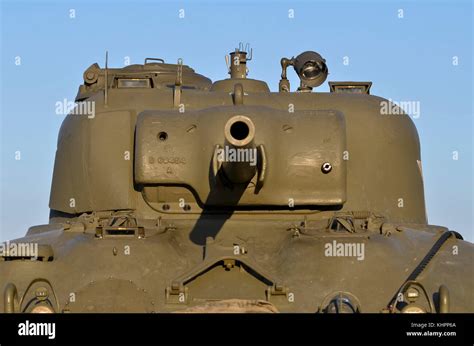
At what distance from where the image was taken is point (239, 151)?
11.9m

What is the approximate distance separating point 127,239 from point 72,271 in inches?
32.2

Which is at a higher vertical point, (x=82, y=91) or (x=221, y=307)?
(x=82, y=91)

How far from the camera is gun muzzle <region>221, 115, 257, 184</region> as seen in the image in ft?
36.1

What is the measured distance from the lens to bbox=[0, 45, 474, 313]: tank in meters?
11.0

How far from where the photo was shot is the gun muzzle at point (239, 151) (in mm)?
11016

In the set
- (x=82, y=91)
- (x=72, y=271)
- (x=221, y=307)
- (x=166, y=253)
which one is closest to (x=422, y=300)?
(x=221, y=307)

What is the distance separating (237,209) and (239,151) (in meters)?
1.75

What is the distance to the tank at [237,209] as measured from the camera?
1102 centimetres

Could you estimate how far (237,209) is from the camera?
13477 mm

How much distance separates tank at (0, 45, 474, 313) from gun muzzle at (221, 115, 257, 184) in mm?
23

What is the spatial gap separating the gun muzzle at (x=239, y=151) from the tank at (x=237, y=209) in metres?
0.02

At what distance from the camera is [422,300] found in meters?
10.6

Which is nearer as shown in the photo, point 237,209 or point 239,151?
point 239,151
